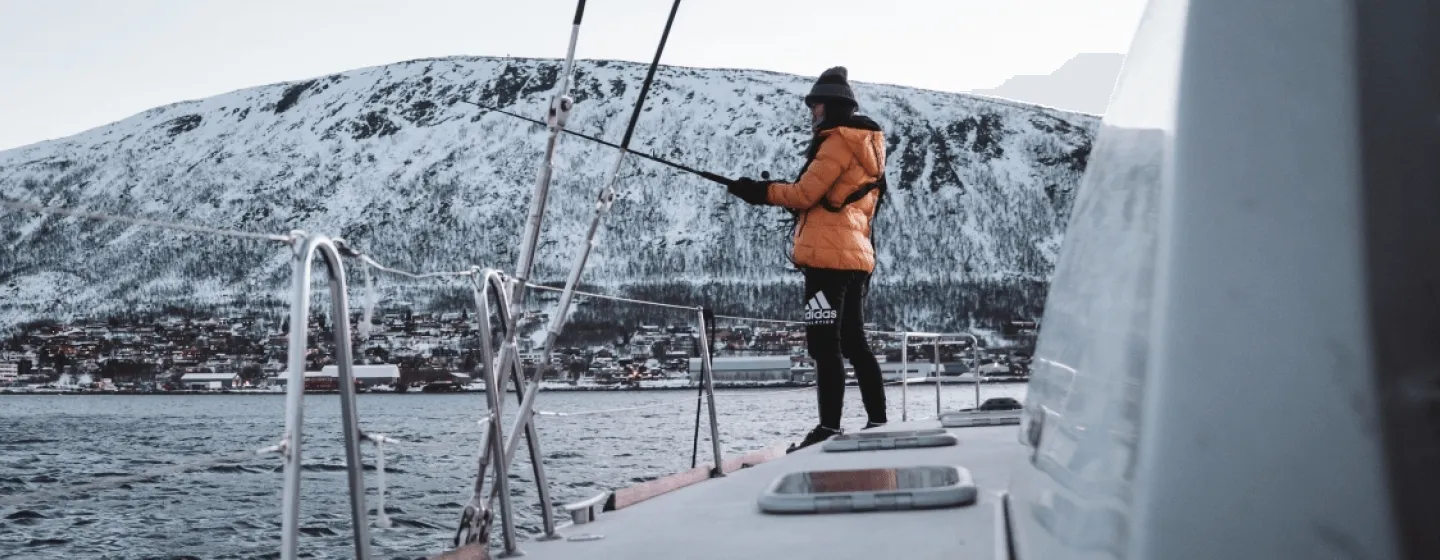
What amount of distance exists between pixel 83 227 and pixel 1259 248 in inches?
7010

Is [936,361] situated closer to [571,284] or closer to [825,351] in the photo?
[825,351]

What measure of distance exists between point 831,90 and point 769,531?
8.49 ft

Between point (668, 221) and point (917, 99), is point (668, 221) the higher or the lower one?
the lower one

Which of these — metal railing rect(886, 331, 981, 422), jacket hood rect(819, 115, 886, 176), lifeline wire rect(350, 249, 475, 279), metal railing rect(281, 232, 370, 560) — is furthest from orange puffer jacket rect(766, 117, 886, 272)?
metal railing rect(281, 232, 370, 560)

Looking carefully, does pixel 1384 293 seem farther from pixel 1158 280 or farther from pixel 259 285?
pixel 259 285

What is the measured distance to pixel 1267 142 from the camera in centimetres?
62

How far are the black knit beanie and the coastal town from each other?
80910 mm

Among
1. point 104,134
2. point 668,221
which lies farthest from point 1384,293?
point 104,134

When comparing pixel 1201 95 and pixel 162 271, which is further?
pixel 162 271

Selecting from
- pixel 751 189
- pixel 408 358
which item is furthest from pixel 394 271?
pixel 408 358

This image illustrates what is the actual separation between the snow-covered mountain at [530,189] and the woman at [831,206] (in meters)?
113

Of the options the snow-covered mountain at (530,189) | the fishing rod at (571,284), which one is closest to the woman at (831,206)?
the fishing rod at (571,284)

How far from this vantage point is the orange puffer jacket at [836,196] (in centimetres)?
452

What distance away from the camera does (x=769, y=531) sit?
7.74 feet
